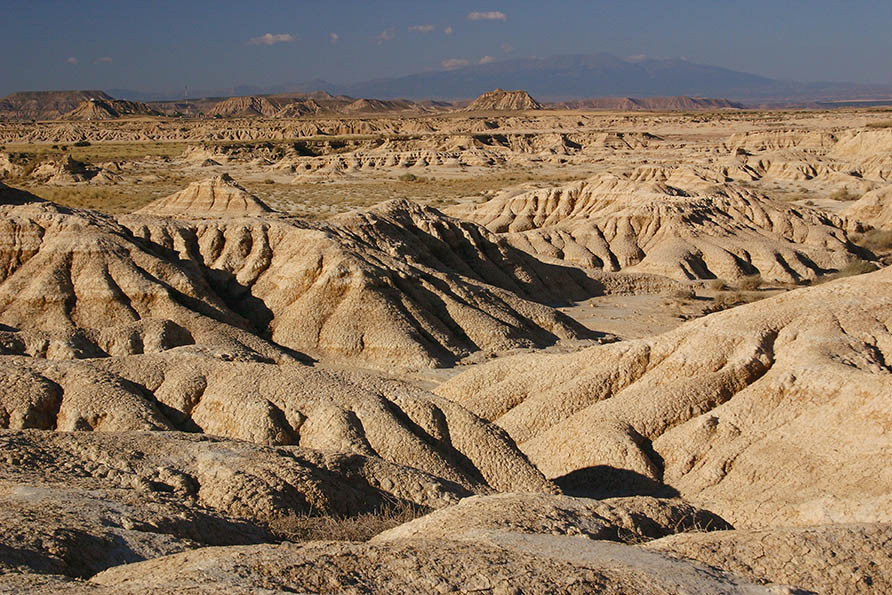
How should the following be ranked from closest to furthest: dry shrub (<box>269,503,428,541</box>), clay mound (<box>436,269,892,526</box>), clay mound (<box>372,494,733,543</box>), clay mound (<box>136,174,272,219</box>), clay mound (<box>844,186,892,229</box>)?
1. clay mound (<box>372,494,733,543</box>)
2. dry shrub (<box>269,503,428,541</box>)
3. clay mound (<box>436,269,892,526</box>)
4. clay mound (<box>136,174,272,219</box>)
5. clay mound (<box>844,186,892,229</box>)

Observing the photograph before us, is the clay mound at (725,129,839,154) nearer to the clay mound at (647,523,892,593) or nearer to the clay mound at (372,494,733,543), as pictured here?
the clay mound at (372,494,733,543)

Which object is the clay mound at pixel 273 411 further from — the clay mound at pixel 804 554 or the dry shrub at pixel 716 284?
the dry shrub at pixel 716 284

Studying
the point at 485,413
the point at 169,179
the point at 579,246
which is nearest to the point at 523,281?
the point at 579,246

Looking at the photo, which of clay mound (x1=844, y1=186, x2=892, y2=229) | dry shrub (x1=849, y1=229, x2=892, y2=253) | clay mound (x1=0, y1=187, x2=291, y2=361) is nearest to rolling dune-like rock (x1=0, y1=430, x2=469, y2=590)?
clay mound (x1=0, y1=187, x2=291, y2=361)

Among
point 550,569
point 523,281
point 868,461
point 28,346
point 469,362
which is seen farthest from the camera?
point 523,281

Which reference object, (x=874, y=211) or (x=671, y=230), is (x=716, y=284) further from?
(x=874, y=211)

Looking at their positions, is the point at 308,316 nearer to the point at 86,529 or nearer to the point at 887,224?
the point at 86,529
